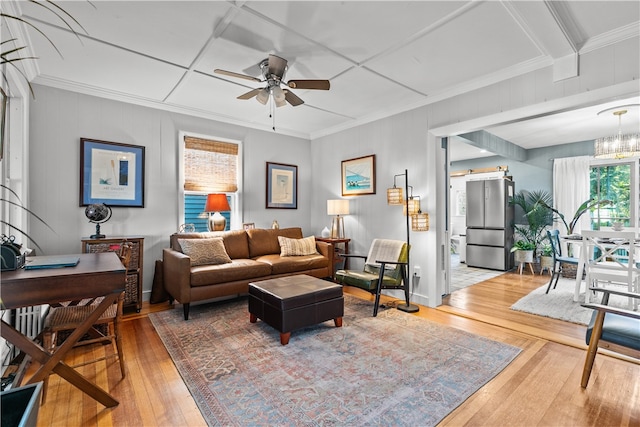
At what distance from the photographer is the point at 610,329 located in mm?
2006

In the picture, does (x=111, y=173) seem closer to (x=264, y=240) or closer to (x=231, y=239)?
(x=231, y=239)

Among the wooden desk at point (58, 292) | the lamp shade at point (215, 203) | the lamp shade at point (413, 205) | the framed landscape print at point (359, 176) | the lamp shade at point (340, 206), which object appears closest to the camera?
the wooden desk at point (58, 292)

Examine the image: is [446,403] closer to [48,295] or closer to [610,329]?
[610,329]

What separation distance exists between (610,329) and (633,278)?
200cm

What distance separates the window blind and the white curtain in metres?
6.09

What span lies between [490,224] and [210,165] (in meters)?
5.47

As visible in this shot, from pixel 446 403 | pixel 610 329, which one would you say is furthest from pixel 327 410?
pixel 610 329

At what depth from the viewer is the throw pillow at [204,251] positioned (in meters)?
3.73

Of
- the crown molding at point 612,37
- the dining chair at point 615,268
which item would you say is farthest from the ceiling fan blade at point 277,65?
the dining chair at point 615,268

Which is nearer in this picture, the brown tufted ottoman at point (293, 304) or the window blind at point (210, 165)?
the brown tufted ottoman at point (293, 304)

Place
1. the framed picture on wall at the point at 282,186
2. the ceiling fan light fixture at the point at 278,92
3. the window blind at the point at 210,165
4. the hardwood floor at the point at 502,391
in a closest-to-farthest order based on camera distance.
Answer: the hardwood floor at the point at 502,391, the ceiling fan light fixture at the point at 278,92, the window blind at the point at 210,165, the framed picture on wall at the point at 282,186

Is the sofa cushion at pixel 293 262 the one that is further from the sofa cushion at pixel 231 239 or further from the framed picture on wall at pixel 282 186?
the framed picture on wall at pixel 282 186

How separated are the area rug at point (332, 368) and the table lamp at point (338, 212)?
1.88 metres

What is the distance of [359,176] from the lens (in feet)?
16.1
